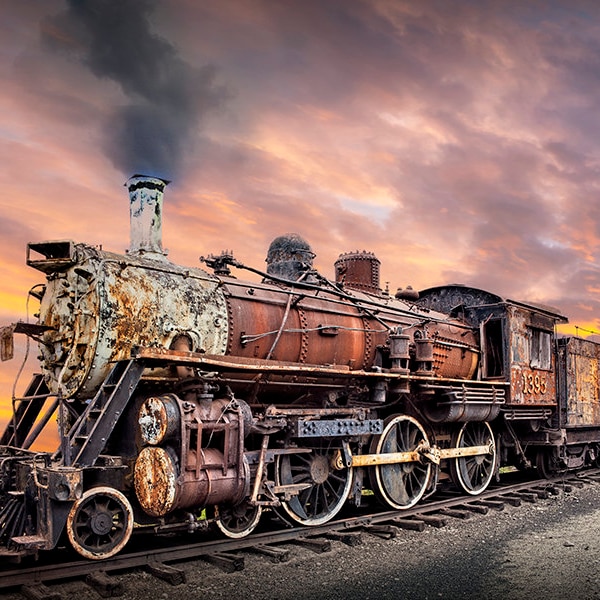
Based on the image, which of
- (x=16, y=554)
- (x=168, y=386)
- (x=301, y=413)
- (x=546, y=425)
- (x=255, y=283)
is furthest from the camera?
(x=546, y=425)

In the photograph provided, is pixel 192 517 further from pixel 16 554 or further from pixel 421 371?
pixel 421 371

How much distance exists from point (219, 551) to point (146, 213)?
145 inches

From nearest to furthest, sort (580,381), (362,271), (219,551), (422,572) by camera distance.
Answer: (422,572) → (219,551) → (362,271) → (580,381)

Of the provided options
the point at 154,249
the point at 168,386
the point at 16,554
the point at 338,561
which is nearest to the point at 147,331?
the point at 168,386

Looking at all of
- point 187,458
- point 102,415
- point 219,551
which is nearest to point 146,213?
point 102,415

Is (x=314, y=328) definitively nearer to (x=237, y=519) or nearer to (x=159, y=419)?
(x=237, y=519)

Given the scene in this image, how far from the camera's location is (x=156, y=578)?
19.4ft

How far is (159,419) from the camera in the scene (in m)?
6.18

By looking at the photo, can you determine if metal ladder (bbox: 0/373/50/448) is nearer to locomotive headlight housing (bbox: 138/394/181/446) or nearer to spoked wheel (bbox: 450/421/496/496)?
locomotive headlight housing (bbox: 138/394/181/446)

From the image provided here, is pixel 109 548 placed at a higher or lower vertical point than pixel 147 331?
lower

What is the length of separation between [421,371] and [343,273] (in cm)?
230

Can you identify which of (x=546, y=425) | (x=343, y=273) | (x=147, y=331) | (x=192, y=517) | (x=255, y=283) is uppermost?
(x=343, y=273)

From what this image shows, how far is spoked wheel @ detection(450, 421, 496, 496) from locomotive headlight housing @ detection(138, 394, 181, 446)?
18.8 ft

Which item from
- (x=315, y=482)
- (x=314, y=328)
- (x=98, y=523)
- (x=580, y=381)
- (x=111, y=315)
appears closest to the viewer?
(x=98, y=523)
